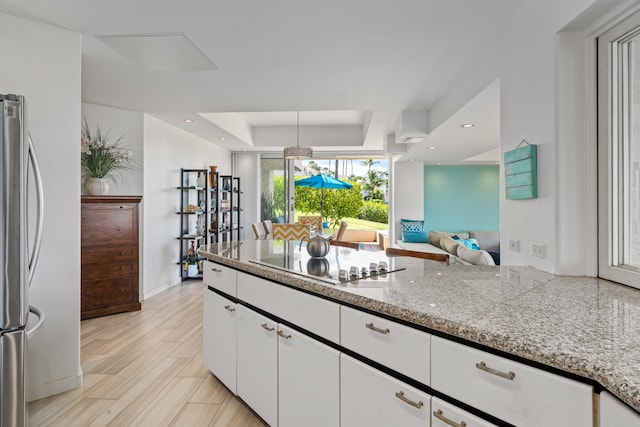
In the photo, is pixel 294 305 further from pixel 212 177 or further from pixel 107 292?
pixel 212 177

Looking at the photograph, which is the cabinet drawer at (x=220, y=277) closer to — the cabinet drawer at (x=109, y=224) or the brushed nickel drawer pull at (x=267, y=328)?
the brushed nickel drawer pull at (x=267, y=328)

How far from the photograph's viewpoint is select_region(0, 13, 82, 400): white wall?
222cm

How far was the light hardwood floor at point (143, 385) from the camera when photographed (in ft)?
6.93

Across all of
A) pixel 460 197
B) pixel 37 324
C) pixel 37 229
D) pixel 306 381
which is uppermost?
pixel 460 197

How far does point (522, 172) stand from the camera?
204 centimetres

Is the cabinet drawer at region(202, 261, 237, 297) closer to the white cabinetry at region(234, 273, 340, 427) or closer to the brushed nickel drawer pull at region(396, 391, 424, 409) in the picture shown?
the white cabinetry at region(234, 273, 340, 427)

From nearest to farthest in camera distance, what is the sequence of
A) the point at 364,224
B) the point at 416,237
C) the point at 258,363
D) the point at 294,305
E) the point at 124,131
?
the point at 294,305, the point at 258,363, the point at 124,131, the point at 416,237, the point at 364,224

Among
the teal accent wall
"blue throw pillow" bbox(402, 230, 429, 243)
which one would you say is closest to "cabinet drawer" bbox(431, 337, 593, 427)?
"blue throw pillow" bbox(402, 230, 429, 243)

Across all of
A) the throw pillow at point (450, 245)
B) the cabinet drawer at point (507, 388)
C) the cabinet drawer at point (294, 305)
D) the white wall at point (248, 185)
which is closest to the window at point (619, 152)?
the cabinet drawer at point (507, 388)

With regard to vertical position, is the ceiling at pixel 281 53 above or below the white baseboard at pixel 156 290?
above

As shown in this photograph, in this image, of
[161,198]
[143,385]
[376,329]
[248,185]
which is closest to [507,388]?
[376,329]

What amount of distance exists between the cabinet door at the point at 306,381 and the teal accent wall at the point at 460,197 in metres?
6.61

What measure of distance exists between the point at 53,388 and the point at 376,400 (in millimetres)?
2222

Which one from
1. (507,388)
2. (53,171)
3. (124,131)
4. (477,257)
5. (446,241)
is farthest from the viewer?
(446,241)
